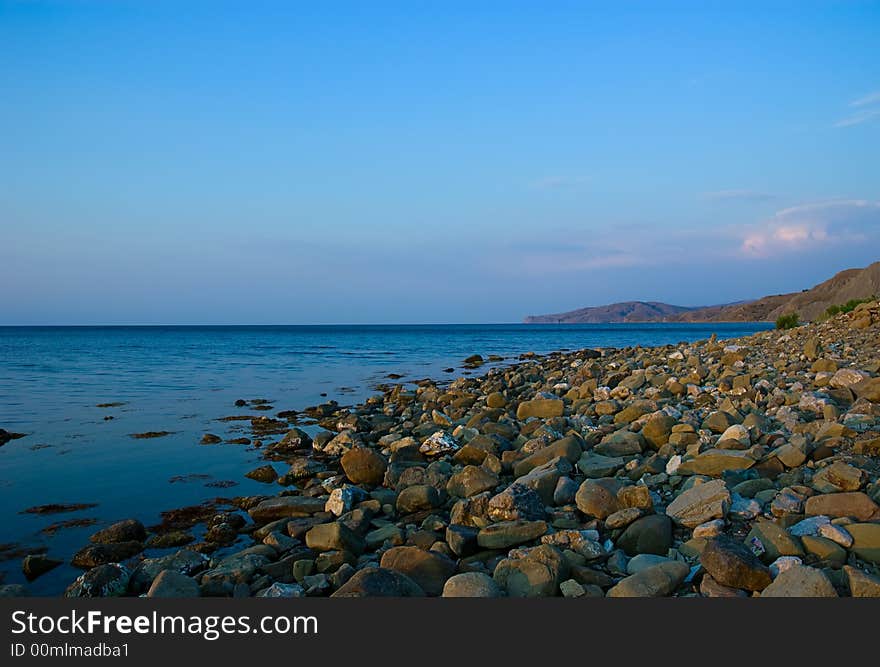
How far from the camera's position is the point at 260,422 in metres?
13.2

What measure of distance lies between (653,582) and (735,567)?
52cm

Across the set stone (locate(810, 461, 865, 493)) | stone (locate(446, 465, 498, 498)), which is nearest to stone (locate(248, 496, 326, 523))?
stone (locate(446, 465, 498, 498))

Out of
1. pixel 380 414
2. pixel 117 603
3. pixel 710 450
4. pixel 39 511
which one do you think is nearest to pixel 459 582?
pixel 117 603

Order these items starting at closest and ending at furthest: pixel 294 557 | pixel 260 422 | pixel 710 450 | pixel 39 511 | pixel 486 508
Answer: pixel 294 557
pixel 486 508
pixel 710 450
pixel 39 511
pixel 260 422

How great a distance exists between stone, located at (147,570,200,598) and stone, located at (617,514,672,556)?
330 cm

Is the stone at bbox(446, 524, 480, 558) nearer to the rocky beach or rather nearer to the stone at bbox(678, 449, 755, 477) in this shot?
the rocky beach

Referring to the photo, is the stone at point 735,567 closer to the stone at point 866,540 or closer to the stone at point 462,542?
the stone at point 866,540

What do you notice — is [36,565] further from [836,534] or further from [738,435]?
[738,435]

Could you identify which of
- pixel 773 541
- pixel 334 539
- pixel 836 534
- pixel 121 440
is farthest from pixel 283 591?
pixel 121 440

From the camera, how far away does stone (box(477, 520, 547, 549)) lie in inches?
197

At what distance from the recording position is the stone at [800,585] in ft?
11.7

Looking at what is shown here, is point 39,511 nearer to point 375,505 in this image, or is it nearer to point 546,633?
point 375,505

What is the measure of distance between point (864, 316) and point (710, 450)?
44.5 ft

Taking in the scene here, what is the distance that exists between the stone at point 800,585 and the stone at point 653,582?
1.64ft
